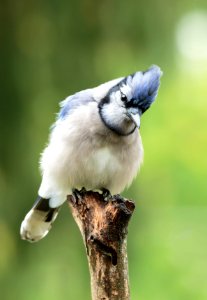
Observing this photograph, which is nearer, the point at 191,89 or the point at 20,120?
the point at 20,120

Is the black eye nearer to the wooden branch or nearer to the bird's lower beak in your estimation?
the bird's lower beak

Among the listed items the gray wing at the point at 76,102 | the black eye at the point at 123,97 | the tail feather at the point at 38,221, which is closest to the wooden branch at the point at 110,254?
the black eye at the point at 123,97

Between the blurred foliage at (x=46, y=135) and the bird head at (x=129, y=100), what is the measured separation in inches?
26.8

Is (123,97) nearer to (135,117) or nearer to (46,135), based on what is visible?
(135,117)

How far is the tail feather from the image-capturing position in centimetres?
291

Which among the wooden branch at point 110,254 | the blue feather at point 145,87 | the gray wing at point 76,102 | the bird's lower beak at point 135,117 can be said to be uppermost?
the gray wing at point 76,102

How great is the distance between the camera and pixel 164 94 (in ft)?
13.0

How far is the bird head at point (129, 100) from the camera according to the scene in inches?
93.6

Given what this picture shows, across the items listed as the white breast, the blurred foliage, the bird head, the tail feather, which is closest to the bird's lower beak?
the bird head

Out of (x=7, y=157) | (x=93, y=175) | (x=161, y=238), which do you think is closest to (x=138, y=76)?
(x=93, y=175)

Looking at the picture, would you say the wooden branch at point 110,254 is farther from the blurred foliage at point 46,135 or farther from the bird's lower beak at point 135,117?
the blurred foliage at point 46,135

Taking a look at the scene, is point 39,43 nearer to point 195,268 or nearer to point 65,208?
point 65,208

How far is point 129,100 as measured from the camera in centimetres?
242

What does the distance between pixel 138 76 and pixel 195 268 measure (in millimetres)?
1592
